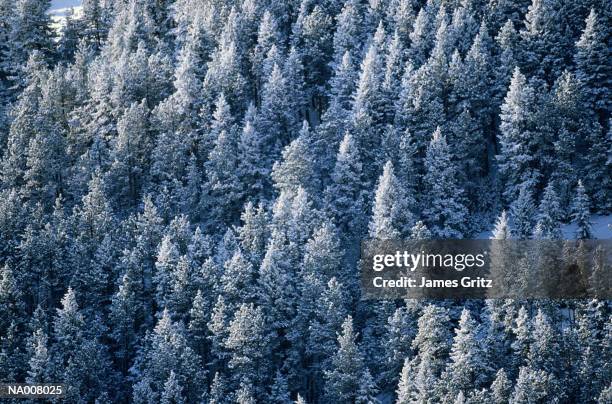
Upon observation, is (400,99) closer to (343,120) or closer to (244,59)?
(343,120)

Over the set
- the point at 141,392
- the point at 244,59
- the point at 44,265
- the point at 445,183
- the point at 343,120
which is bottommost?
the point at 141,392

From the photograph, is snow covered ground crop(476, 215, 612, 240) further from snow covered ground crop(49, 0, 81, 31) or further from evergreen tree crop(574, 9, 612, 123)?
snow covered ground crop(49, 0, 81, 31)

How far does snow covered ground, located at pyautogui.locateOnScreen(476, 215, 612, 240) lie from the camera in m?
91.3

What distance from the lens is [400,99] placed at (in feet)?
341

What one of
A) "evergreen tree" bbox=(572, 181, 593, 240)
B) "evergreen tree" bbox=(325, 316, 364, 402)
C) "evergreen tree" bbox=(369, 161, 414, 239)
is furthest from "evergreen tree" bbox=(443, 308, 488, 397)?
"evergreen tree" bbox=(572, 181, 593, 240)

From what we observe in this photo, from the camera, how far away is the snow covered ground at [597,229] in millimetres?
91312

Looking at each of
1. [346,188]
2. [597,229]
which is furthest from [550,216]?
[346,188]

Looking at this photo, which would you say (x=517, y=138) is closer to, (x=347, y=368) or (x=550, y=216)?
(x=550, y=216)

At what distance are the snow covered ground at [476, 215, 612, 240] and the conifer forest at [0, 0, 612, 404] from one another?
0.69 metres

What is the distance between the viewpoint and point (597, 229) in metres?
95.2

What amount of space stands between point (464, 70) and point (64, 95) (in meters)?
44.3

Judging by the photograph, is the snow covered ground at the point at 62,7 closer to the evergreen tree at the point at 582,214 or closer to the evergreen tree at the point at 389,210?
the evergreen tree at the point at 389,210

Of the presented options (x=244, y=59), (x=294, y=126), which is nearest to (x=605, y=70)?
(x=294, y=126)

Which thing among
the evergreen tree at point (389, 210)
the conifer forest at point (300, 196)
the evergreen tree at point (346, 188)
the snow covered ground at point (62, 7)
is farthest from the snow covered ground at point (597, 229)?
the snow covered ground at point (62, 7)
